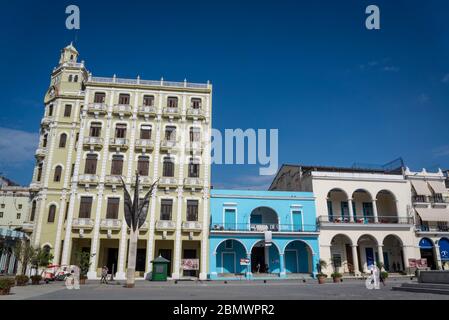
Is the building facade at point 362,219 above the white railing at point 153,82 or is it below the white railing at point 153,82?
below

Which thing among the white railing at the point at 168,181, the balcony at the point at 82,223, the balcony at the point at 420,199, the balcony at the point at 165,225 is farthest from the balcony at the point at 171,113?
the balcony at the point at 420,199

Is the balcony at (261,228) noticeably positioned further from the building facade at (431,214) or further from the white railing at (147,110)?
the white railing at (147,110)

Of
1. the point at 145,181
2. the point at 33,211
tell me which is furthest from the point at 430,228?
the point at 33,211

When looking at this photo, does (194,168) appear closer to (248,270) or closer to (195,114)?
(195,114)

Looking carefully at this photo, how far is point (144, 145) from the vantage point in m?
36.4

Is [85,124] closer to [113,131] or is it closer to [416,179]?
[113,131]

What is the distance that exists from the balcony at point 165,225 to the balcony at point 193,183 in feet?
13.6

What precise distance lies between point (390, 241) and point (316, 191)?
11285 millimetres

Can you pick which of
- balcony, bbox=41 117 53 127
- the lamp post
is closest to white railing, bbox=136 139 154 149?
balcony, bbox=41 117 53 127

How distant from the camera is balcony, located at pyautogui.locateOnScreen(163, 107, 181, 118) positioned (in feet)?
124

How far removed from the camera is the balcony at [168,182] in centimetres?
3556

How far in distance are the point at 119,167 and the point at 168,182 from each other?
5449 millimetres

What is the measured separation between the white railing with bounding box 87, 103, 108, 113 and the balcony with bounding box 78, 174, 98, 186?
7.29 metres

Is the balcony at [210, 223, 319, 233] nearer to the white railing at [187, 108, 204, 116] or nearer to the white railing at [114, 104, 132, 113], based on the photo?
the white railing at [187, 108, 204, 116]
